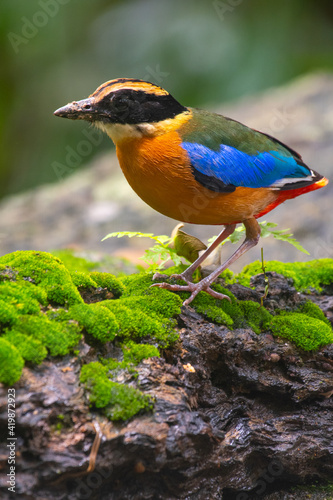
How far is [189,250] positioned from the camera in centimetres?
449

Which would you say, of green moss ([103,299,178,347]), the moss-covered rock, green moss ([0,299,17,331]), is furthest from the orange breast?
green moss ([0,299,17,331])

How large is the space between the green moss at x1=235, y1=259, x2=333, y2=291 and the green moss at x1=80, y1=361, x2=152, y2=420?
7.30ft

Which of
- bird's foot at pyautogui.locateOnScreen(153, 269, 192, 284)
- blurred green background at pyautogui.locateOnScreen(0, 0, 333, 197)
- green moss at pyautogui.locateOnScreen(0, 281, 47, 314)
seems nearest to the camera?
green moss at pyautogui.locateOnScreen(0, 281, 47, 314)

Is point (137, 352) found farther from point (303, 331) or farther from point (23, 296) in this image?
point (303, 331)

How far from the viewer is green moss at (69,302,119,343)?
10.8ft

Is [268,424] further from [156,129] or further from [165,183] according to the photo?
[156,129]

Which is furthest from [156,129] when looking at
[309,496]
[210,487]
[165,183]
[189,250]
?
[309,496]

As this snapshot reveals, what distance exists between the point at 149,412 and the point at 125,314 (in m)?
0.78

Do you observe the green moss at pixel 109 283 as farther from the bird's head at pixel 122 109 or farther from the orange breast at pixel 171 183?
the bird's head at pixel 122 109

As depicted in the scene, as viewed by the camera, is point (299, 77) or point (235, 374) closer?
point (235, 374)

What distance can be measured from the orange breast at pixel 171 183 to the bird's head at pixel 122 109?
106 millimetres

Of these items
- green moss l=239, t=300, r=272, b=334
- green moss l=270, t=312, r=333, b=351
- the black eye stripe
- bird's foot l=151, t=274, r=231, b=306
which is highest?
the black eye stripe

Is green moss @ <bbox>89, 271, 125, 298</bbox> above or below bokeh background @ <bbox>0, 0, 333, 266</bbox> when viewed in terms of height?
below

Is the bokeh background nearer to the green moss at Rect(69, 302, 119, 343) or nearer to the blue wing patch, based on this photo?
the blue wing patch
